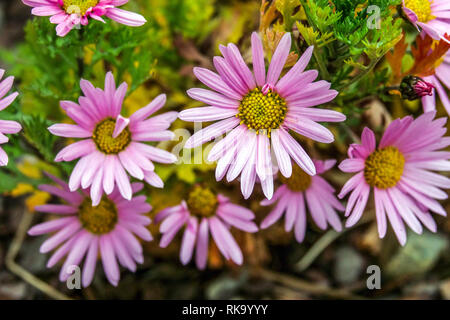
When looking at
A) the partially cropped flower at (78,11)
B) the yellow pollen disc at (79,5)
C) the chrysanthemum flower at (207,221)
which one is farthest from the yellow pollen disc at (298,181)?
the yellow pollen disc at (79,5)

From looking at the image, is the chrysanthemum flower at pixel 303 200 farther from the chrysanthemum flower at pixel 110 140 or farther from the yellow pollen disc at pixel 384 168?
the chrysanthemum flower at pixel 110 140

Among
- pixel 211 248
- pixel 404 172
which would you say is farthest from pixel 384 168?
pixel 211 248

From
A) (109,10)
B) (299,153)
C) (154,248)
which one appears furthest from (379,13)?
(154,248)

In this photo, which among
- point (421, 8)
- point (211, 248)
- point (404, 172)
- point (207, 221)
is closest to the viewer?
point (421, 8)

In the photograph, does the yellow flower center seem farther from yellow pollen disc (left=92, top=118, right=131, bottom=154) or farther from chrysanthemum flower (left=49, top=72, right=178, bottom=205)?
yellow pollen disc (left=92, top=118, right=131, bottom=154)

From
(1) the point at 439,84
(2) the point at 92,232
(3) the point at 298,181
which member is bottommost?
(2) the point at 92,232

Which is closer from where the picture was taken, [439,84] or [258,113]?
[258,113]

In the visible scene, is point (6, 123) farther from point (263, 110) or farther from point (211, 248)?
point (211, 248)
